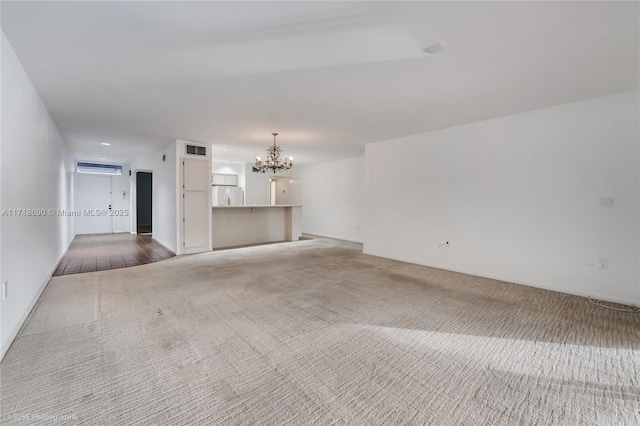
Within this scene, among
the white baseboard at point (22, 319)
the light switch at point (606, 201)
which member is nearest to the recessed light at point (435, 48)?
the light switch at point (606, 201)

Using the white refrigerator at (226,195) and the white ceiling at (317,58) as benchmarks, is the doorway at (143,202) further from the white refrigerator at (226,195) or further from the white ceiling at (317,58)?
the white ceiling at (317,58)

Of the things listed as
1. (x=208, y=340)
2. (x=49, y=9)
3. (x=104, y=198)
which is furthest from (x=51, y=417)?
(x=104, y=198)

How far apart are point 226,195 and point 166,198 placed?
2441 millimetres

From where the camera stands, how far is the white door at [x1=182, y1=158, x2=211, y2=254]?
627 centimetres

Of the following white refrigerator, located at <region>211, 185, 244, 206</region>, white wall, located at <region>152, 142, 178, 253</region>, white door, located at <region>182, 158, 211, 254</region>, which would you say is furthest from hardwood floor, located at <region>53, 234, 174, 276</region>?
white refrigerator, located at <region>211, 185, 244, 206</region>

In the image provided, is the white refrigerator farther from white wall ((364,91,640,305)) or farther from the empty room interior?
white wall ((364,91,640,305))

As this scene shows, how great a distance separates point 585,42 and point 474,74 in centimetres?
85

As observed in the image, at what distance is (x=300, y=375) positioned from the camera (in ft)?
6.25

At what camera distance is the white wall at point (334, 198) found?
845 cm

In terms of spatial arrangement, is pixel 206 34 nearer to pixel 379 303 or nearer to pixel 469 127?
pixel 379 303

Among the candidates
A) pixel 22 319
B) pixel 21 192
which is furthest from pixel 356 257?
pixel 21 192

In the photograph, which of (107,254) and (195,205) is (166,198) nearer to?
(195,205)

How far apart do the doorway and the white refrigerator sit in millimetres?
2875

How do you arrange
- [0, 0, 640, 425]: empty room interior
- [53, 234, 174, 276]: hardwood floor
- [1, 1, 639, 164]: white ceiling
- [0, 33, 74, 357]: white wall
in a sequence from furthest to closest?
[53, 234, 174, 276]: hardwood floor
[0, 33, 74, 357]: white wall
[1, 1, 639, 164]: white ceiling
[0, 0, 640, 425]: empty room interior
